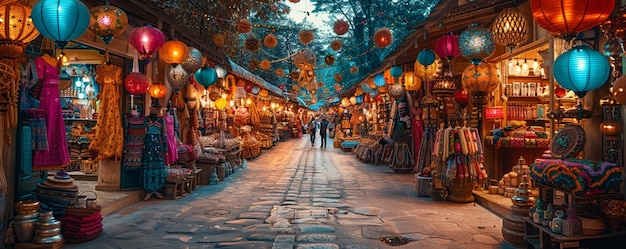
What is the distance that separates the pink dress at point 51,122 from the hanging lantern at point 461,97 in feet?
25.5

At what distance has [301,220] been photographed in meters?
7.00

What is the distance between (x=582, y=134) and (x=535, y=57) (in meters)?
5.61

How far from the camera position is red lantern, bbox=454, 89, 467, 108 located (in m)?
9.89

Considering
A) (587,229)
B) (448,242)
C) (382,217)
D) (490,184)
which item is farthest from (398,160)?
(587,229)

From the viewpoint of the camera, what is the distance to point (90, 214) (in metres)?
5.76

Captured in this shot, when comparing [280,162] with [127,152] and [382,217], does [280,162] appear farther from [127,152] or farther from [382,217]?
[382,217]

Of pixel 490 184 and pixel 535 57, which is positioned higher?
pixel 535 57

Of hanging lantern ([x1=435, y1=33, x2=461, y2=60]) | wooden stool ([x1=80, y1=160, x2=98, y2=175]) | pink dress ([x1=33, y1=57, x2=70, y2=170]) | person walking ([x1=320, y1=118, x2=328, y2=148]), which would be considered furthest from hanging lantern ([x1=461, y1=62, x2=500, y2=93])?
person walking ([x1=320, y1=118, x2=328, y2=148])

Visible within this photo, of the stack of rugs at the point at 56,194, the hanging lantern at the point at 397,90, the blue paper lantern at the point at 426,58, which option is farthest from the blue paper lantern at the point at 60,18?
the hanging lantern at the point at 397,90

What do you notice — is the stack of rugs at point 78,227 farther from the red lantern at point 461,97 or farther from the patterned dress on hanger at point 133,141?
the red lantern at point 461,97

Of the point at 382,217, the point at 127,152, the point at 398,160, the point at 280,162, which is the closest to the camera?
the point at 382,217

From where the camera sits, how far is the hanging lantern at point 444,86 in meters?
9.45

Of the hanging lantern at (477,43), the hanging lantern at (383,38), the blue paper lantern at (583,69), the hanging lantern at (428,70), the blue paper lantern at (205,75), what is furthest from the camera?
the hanging lantern at (383,38)

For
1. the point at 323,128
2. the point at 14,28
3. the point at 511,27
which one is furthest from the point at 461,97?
the point at 323,128
